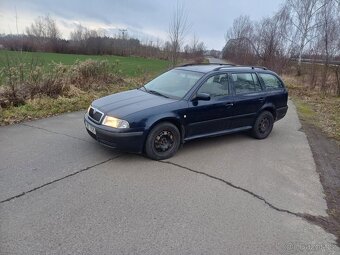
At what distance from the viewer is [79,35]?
5750cm

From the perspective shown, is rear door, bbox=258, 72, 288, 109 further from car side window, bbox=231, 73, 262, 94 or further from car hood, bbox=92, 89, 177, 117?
car hood, bbox=92, 89, 177, 117

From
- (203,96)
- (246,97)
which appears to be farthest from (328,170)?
(203,96)

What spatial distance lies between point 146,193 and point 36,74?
6608 mm

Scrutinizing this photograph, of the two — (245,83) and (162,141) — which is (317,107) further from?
(162,141)

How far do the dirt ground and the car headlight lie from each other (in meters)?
2.86

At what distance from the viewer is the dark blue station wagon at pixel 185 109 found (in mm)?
4918

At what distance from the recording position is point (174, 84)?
6.02m

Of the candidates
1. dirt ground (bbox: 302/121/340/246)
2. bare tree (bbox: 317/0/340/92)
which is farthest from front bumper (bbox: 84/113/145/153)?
bare tree (bbox: 317/0/340/92)

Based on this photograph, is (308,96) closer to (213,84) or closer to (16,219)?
(213,84)

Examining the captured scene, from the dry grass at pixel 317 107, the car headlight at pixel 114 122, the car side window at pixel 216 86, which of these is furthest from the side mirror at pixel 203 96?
the dry grass at pixel 317 107

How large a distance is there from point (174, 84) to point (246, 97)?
1569mm

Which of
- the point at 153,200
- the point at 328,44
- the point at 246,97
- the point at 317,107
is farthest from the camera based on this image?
the point at 328,44

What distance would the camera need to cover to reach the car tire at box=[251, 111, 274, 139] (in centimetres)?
681

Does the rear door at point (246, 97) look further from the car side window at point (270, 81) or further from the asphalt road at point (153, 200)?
the asphalt road at point (153, 200)
